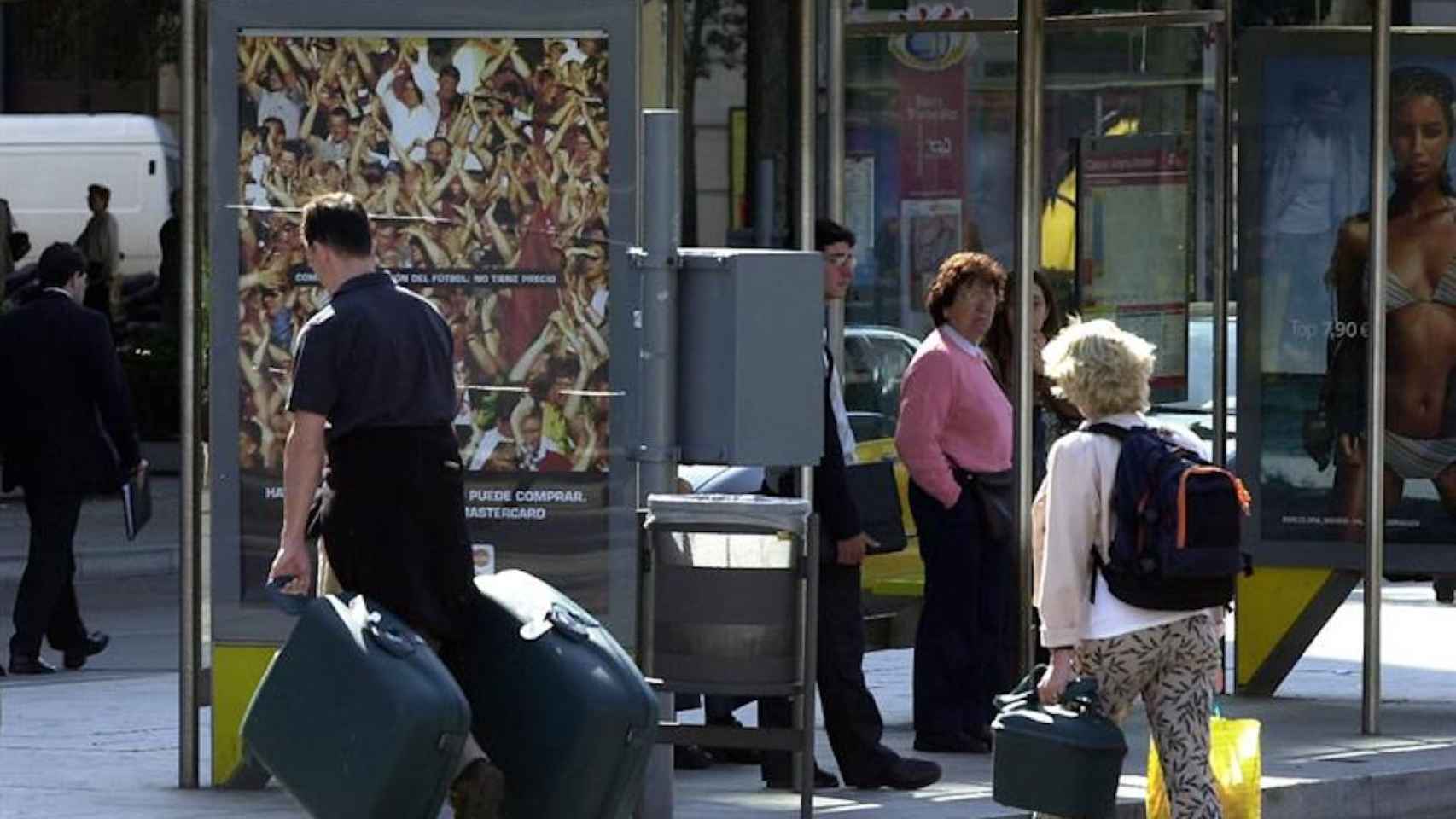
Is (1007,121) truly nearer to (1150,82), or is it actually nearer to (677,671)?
(1150,82)

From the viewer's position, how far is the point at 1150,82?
42.9 ft

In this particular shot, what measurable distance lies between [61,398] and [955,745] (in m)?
4.47

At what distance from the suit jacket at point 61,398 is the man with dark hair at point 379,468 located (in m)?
5.74

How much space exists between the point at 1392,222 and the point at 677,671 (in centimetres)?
455

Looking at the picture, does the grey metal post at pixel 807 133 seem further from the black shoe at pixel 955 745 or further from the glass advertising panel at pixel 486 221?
the black shoe at pixel 955 745

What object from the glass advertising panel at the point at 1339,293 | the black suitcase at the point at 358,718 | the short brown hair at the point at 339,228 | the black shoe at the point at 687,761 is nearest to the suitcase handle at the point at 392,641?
the black suitcase at the point at 358,718

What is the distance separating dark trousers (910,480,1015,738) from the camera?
10547mm

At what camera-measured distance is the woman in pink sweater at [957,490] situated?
1045 cm

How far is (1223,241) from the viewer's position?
12414mm

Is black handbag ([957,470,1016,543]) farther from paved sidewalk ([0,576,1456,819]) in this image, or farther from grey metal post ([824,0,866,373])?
paved sidewalk ([0,576,1456,819])

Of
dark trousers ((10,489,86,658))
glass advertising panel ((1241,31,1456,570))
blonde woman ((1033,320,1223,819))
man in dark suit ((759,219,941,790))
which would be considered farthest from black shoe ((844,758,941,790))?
dark trousers ((10,489,86,658))

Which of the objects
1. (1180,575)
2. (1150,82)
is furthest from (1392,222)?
(1180,575)

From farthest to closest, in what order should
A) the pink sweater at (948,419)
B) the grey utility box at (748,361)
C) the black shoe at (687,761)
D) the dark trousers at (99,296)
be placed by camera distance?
the dark trousers at (99,296), the pink sweater at (948,419), the black shoe at (687,761), the grey utility box at (748,361)

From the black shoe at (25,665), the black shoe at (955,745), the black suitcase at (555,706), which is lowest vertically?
the black shoe at (25,665)
